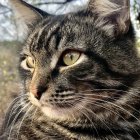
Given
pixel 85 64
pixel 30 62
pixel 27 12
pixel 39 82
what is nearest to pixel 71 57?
pixel 85 64

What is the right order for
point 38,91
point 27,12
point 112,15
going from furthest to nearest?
point 27,12
point 112,15
point 38,91

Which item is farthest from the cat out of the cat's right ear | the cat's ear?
the cat's right ear

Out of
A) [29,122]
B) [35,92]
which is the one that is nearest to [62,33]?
[35,92]

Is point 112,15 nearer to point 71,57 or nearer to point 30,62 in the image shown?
point 71,57

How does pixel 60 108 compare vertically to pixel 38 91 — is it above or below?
below

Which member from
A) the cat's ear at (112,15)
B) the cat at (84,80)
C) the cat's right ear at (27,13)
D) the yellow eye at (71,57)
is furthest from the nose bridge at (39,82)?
the cat's right ear at (27,13)

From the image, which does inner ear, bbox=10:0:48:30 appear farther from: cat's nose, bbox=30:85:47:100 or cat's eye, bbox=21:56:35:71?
cat's nose, bbox=30:85:47:100

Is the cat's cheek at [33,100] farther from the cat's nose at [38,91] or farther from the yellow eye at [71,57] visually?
the yellow eye at [71,57]

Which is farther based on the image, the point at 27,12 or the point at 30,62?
the point at 27,12
